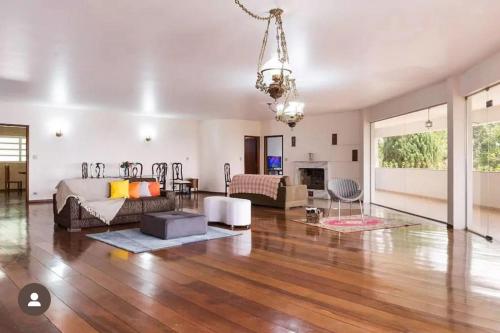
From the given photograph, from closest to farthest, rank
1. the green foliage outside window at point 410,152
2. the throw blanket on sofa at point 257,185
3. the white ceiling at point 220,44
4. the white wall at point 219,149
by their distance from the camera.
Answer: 1. the white ceiling at point 220,44
2. the throw blanket on sofa at point 257,185
3. the green foliage outside window at point 410,152
4. the white wall at point 219,149

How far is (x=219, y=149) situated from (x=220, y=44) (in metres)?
7.97

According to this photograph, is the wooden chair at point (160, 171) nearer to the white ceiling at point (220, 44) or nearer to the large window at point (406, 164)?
the white ceiling at point (220, 44)

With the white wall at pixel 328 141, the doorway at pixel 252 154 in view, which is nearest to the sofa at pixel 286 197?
the white wall at pixel 328 141

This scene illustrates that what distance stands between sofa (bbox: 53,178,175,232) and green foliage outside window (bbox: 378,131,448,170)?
20.2 feet

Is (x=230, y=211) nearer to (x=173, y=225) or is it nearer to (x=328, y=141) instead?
(x=173, y=225)

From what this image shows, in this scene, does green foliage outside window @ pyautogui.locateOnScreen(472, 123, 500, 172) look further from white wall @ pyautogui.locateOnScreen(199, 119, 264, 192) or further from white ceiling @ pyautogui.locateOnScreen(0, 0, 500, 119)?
white wall @ pyautogui.locateOnScreen(199, 119, 264, 192)

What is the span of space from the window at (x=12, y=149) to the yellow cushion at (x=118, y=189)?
9183mm

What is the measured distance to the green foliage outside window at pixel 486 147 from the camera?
5.38 meters

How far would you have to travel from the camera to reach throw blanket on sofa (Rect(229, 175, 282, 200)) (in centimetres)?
868

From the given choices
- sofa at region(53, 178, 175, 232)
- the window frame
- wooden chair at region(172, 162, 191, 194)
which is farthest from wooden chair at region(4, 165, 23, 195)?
sofa at region(53, 178, 175, 232)

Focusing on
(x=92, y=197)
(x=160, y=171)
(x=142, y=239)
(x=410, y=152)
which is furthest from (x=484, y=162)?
(x=160, y=171)

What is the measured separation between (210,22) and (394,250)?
137 inches

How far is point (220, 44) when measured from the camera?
4.61 m

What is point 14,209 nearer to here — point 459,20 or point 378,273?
point 378,273
